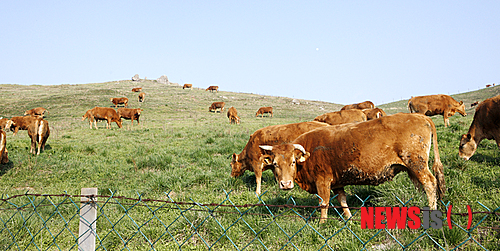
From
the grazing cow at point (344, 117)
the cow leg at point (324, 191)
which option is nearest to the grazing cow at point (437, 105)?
the grazing cow at point (344, 117)

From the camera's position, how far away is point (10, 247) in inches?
159

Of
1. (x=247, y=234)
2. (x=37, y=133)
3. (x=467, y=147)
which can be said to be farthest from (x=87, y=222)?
(x=37, y=133)

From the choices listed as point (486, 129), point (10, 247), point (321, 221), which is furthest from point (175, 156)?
point (486, 129)

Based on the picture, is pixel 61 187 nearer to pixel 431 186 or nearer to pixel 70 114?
pixel 431 186

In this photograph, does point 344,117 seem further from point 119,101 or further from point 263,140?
point 119,101

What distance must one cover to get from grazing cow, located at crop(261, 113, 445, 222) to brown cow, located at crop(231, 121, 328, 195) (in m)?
2.32

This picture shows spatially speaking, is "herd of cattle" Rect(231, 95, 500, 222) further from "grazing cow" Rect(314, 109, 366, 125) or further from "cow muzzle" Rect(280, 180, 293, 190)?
"grazing cow" Rect(314, 109, 366, 125)

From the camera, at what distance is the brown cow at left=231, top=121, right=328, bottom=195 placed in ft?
24.1

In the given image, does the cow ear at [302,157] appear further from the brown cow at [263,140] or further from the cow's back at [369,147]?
the brown cow at [263,140]

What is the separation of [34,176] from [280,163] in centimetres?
887

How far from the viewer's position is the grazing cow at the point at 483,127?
700 cm

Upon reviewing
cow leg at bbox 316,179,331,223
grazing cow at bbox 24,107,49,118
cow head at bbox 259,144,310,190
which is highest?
cow head at bbox 259,144,310,190

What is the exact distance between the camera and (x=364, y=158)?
4.43 meters

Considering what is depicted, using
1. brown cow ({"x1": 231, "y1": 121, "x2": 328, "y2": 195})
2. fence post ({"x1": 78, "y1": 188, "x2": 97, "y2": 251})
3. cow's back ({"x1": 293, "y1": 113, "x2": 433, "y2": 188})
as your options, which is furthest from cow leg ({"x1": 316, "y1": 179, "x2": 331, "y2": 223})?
fence post ({"x1": 78, "y1": 188, "x2": 97, "y2": 251})
